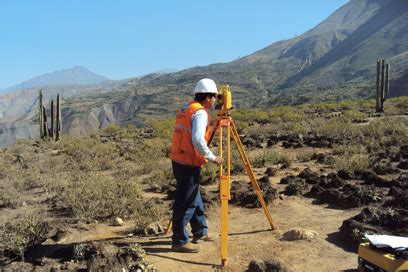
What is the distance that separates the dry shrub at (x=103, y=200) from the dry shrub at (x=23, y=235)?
3.44 ft

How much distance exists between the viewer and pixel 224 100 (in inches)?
207

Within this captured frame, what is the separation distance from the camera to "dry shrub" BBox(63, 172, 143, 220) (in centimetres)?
701

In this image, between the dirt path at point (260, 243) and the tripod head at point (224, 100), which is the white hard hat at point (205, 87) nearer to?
the tripod head at point (224, 100)

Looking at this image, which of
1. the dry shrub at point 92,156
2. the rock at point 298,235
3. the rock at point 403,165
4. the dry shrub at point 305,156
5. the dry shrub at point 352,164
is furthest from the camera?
the dry shrub at point 92,156

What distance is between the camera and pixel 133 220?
22.8ft

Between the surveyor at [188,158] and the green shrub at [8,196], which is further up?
the surveyor at [188,158]

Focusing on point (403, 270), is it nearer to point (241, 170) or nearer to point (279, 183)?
point (279, 183)

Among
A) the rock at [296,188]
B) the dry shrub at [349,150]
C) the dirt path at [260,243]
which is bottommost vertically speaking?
the dirt path at [260,243]

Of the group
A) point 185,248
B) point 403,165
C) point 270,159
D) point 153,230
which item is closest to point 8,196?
point 153,230

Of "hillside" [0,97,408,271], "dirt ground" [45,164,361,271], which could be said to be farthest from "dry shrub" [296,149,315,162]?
"dirt ground" [45,164,361,271]

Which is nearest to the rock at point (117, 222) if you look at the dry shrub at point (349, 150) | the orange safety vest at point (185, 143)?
A: the orange safety vest at point (185, 143)

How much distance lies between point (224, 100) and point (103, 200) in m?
2.95

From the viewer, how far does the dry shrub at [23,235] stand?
17.6 ft

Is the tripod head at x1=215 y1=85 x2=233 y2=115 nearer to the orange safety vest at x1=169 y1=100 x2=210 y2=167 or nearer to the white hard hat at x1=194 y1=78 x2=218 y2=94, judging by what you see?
the white hard hat at x1=194 y1=78 x2=218 y2=94
